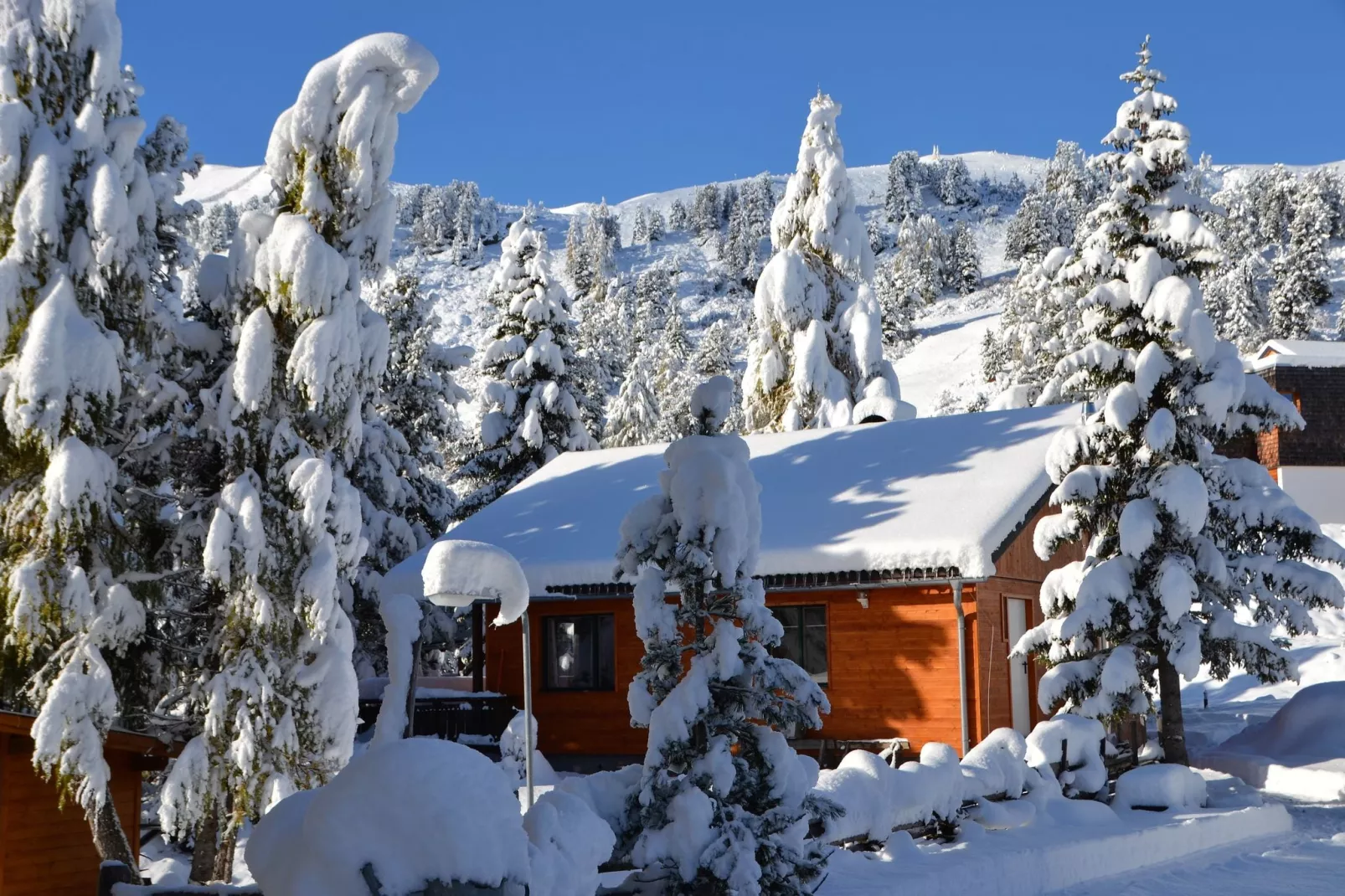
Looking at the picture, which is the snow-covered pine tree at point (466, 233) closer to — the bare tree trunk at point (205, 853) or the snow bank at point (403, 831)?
the bare tree trunk at point (205, 853)

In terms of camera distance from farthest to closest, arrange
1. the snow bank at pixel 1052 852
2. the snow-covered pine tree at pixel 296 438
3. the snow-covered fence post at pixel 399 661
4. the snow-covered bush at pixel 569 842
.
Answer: the snow-covered pine tree at pixel 296 438 → the snow-covered fence post at pixel 399 661 → the snow bank at pixel 1052 852 → the snow-covered bush at pixel 569 842

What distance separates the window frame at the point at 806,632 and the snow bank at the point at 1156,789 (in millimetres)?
4701

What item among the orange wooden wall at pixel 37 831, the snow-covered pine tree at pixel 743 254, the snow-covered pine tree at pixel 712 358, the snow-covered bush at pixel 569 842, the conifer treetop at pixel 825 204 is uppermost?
the snow-covered pine tree at pixel 743 254

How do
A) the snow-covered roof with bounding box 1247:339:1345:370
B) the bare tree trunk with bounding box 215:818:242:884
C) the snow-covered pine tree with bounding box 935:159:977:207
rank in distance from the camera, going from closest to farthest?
the bare tree trunk with bounding box 215:818:242:884 → the snow-covered roof with bounding box 1247:339:1345:370 → the snow-covered pine tree with bounding box 935:159:977:207

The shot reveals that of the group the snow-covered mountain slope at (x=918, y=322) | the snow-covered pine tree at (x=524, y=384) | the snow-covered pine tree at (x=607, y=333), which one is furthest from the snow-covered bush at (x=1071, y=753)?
the snow-covered mountain slope at (x=918, y=322)

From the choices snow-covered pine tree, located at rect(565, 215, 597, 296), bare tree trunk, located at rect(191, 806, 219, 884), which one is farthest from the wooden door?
snow-covered pine tree, located at rect(565, 215, 597, 296)

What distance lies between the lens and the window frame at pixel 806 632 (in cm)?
1988

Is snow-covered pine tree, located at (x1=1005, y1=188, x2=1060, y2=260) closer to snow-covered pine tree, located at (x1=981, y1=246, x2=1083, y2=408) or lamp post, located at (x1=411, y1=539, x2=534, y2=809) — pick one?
snow-covered pine tree, located at (x1=981, y1=246, x2=1083, y2=408)

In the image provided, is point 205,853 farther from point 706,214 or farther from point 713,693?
point 706,214

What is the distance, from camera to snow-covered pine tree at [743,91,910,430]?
34.3 meters

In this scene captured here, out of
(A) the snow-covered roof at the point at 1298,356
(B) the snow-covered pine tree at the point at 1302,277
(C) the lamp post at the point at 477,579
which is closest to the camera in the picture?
(C) the lamp post at the point at 477,579

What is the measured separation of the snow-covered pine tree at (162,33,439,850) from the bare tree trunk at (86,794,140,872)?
2.86 ft

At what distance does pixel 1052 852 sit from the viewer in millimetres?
12945

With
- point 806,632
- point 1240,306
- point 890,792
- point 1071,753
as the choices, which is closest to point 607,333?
point 806,632
